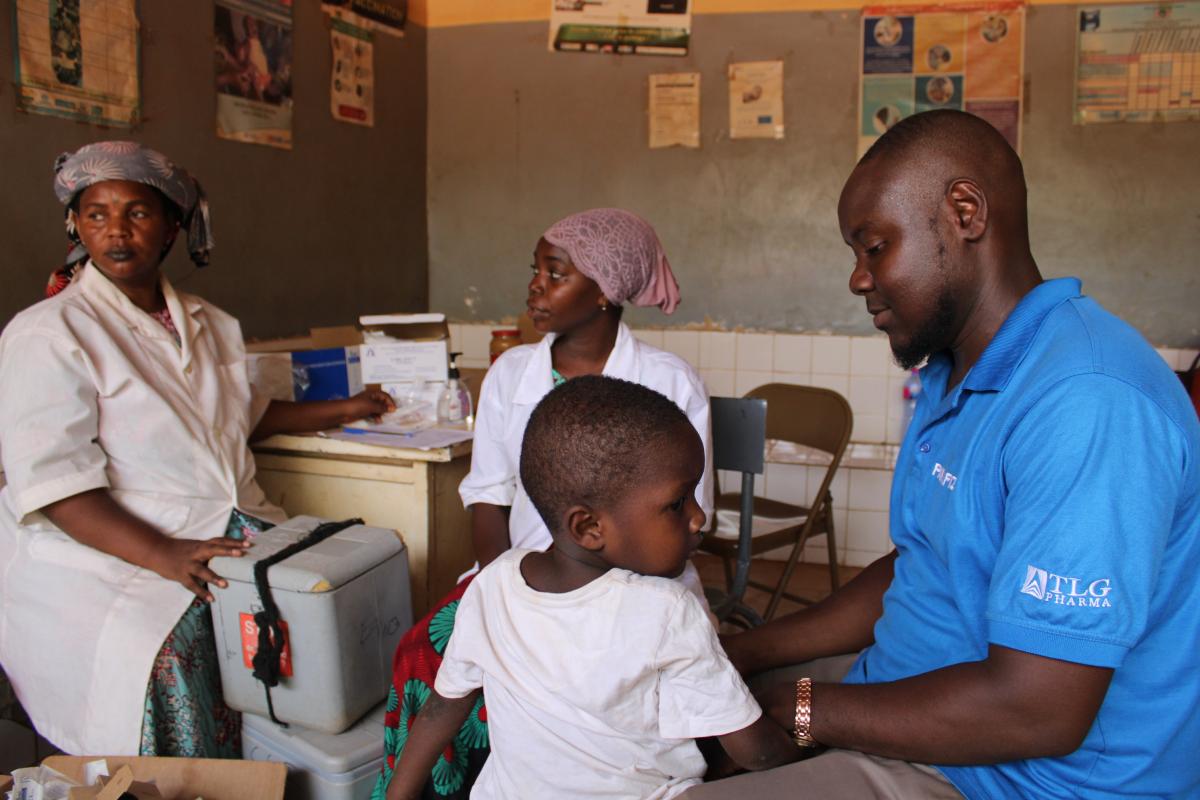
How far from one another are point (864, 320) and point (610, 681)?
349cm

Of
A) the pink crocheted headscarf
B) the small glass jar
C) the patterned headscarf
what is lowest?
the small glass jar

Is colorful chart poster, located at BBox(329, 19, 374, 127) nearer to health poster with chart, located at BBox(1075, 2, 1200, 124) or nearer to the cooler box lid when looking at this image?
the cooler box lid

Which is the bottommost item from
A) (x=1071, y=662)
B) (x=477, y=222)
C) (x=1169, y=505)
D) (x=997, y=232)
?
(x=1071, y=662)

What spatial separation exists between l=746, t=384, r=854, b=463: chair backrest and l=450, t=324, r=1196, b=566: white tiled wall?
791mm

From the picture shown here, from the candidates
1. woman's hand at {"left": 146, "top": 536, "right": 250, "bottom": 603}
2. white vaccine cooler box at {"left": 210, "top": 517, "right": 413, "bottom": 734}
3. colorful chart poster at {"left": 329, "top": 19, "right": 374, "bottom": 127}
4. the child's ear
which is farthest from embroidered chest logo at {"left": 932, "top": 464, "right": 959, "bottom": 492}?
colorful chart poster at {"left": 329, "top": 19, "right": 374, "bottom": 127}

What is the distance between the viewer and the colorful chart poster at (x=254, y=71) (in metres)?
3.25

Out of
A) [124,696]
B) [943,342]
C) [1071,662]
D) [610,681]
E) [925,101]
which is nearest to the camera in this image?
[1071,662]

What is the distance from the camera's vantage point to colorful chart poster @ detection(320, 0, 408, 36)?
3.84 metres

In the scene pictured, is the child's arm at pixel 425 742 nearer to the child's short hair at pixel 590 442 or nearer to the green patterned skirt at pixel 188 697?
the child's short hair at pixel 590 442

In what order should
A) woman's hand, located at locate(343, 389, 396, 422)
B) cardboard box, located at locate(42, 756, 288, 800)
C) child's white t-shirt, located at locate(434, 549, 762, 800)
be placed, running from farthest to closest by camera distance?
woman's hand, located at locate(343, 389, 396, 422) → cardboard box, located at locate(42, 756, 288, 800) → child's white t-shirt, located at locate(434, 549, 762, 800)

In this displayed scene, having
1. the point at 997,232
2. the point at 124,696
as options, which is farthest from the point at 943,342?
the point at 124,696

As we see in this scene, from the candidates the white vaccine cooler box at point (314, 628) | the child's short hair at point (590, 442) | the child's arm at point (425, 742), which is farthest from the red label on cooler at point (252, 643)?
the child's short hair at point (590, 442)

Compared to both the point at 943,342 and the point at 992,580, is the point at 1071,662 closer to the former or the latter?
the point at 992,580

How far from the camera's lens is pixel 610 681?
1125 millimetres
